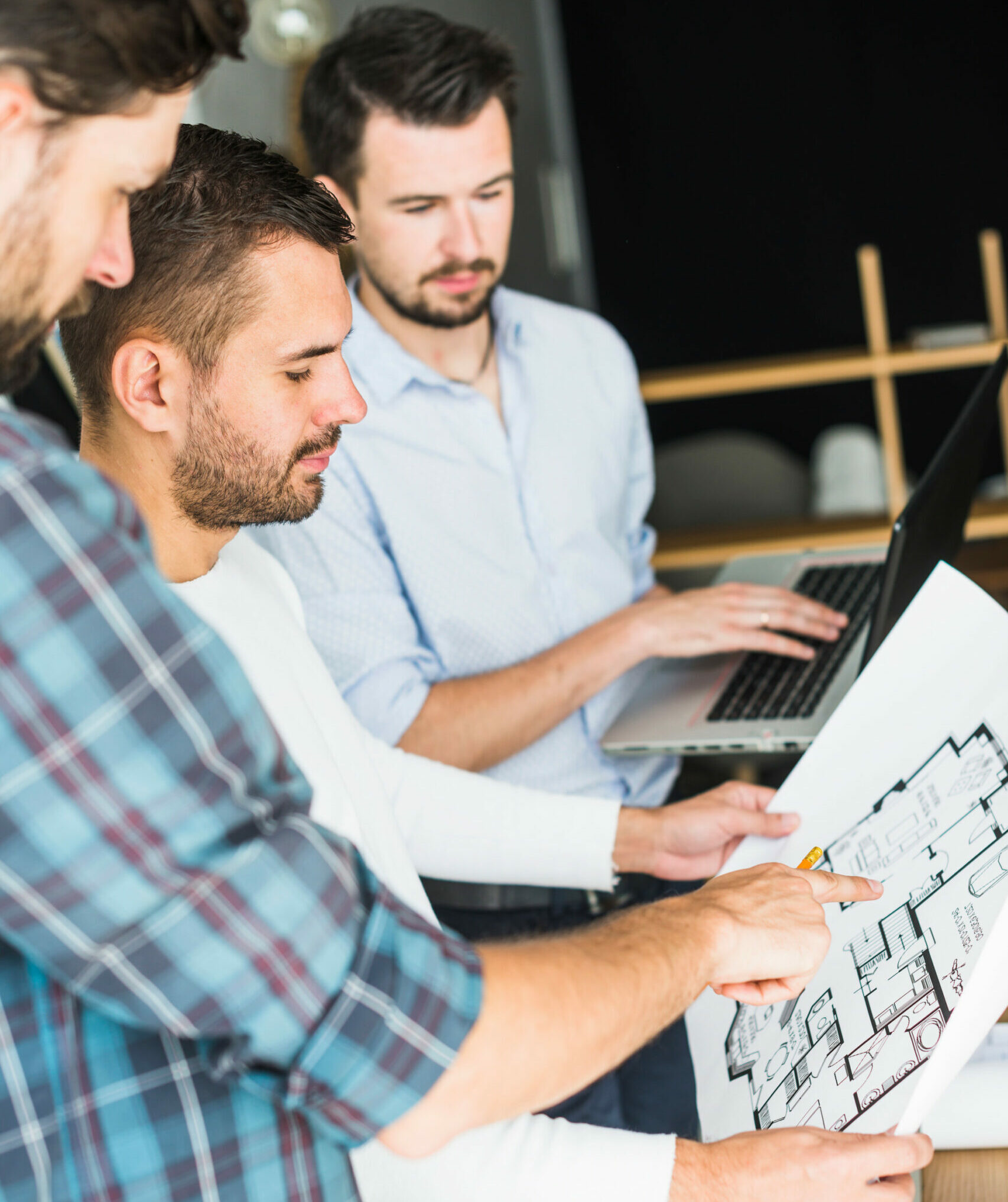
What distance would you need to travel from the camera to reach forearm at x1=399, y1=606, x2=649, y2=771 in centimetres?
139

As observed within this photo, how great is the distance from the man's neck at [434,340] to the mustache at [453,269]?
2.5 inches

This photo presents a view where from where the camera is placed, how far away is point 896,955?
82 centimetres

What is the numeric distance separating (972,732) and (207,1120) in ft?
1.94

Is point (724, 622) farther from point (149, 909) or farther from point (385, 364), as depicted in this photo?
point (149, 909)

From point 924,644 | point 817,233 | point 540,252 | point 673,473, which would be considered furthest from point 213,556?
point 817,233

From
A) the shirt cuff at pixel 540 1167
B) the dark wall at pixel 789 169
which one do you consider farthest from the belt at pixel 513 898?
the dark wall at pixel 789 169

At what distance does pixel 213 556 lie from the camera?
948 mm

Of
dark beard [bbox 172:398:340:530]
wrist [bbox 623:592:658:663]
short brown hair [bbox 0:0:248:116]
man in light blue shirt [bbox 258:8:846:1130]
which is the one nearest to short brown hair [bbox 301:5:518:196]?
man in light blue shirt [bbox 258:8:846:1130]

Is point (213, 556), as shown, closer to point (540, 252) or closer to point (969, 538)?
point (969, 538)

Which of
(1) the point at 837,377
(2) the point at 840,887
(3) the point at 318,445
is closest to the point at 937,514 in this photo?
(2) the point at 840,887

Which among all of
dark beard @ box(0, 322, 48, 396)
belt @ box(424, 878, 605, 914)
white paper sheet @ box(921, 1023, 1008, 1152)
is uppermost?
dark beard @ box(0, 322, 48, 396)

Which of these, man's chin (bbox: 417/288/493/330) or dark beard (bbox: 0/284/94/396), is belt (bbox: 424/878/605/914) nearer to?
man's chin (bbox: 417/288/493/330)

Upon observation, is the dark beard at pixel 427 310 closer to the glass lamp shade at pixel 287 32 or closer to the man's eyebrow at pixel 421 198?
the man's eyebrow at pixel 421 198

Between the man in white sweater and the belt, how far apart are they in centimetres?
37
